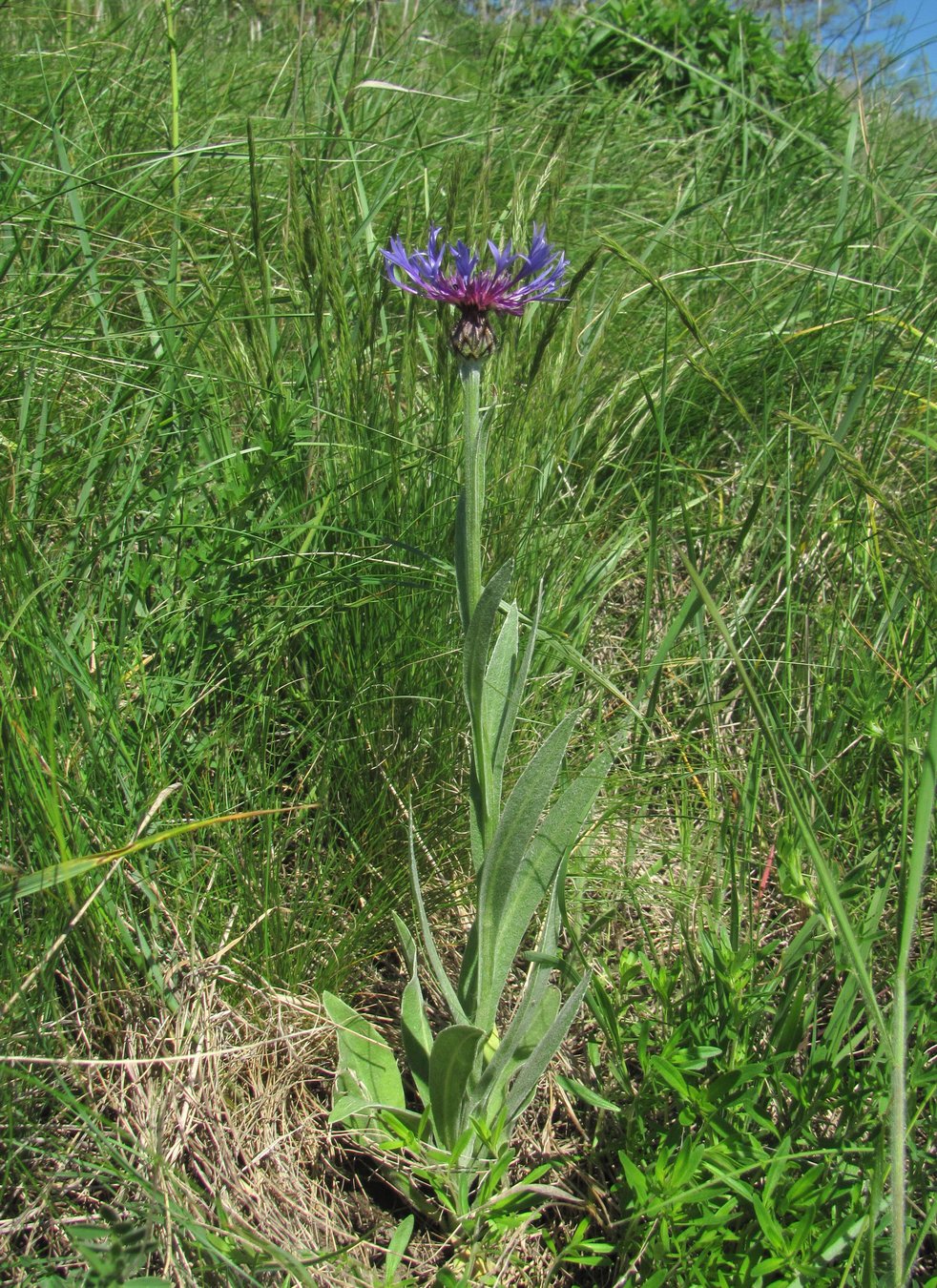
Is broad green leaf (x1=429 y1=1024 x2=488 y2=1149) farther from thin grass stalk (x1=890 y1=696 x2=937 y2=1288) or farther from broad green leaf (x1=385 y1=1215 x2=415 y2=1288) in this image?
thin grass stalk (x1=890 y1=696 x2=937 y2=1288)

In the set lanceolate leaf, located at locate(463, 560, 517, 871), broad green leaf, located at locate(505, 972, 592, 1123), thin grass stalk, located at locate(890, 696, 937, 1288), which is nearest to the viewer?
thin grass stalk, located at locate(890, 696, 937, 1288)

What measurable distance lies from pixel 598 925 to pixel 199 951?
0.49m

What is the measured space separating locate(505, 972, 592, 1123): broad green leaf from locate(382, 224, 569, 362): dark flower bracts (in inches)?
26.3

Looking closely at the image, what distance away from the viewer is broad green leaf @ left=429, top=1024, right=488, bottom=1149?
100 centimetres

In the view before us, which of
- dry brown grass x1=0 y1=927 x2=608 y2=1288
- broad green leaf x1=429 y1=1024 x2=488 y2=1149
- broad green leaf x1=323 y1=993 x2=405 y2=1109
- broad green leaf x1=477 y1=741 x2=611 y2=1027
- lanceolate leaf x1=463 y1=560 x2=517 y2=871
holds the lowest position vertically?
dry brown grass x1=0 y1=927 x2=608 y2=1288

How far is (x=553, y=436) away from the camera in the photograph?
157cm

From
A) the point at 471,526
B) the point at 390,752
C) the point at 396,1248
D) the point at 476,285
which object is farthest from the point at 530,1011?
the point at 476,285

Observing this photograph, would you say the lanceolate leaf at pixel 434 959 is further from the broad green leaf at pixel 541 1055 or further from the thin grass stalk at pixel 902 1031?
the thin grass stalk at pixel 902 1031

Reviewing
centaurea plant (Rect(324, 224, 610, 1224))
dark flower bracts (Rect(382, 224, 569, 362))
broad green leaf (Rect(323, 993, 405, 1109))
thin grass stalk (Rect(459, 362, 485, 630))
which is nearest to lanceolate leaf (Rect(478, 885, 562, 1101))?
centaurea plant (Rect(324, 224, 610, 1224))

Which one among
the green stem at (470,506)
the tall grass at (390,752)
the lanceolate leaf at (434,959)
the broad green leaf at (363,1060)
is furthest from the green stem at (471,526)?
the broad green leaf at (363,1060)

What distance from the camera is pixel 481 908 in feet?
3.47

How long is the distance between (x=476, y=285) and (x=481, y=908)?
65 centimetres

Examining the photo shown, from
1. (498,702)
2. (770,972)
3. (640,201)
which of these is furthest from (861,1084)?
(640,201)

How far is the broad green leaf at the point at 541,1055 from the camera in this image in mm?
1045
